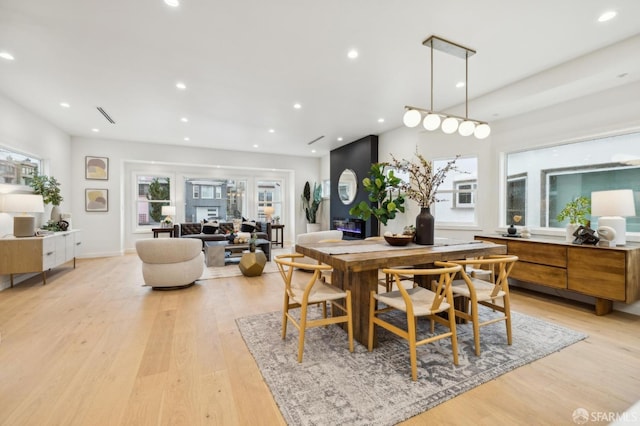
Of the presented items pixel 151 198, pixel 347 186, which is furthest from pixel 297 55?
pixel 151 198

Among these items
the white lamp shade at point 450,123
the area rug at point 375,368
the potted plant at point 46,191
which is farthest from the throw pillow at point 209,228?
the white lamp shade at point 450,123

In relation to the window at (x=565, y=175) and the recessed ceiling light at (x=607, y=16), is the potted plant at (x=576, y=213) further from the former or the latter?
the recessed ceiling light at (x=607, y=16)

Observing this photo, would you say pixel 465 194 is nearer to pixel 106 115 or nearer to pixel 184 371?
pixel 184 371

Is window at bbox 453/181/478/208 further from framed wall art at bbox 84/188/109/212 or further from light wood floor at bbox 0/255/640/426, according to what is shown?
framed wall art at bbox 84/188/109/212

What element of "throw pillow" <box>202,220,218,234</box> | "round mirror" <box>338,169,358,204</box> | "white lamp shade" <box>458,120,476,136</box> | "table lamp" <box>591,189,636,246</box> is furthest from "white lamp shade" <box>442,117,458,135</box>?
"throw pillow" <box>202,220,218,234</box>

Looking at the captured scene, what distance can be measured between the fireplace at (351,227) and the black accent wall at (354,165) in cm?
8

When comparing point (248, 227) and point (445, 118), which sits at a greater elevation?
point (445, 118)

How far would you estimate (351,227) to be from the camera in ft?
23.0

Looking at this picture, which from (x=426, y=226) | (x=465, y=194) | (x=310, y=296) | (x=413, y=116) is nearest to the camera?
(x=310, y=296)

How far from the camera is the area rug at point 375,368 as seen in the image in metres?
Result: 1.64

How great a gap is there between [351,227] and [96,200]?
6.15 meters

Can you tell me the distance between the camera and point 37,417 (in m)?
1.56

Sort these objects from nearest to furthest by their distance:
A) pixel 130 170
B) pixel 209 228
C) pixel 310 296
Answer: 1. pixel 310 296
2. pixel 209 228
3. pixel 130 170

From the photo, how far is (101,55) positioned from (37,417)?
11.0 feet
